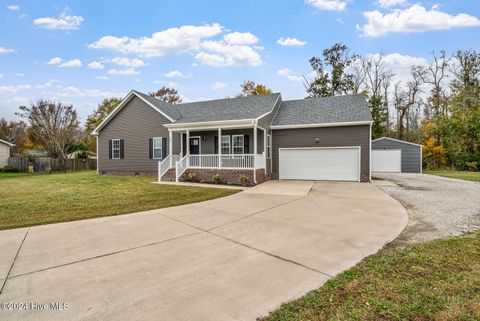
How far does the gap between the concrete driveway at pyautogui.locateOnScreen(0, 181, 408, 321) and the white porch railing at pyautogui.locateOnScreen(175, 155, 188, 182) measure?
7.29 meters

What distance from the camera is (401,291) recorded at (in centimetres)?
264

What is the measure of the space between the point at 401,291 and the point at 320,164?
12.3m

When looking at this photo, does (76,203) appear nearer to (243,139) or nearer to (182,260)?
(182,260)

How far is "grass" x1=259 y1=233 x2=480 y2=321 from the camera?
7.43ft

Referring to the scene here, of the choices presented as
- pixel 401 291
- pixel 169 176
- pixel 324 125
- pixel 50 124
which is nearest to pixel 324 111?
pixel 324 125

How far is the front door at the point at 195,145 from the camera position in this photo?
1602 cm

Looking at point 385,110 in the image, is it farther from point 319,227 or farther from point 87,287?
point 87,287

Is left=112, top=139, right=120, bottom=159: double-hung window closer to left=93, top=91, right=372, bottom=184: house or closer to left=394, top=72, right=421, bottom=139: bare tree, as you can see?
left=93, top=91, right=372, bottom=184: house

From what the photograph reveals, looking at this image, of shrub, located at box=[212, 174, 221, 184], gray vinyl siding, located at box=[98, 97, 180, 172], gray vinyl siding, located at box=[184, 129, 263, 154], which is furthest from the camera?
gray vinyl siding, located at box=[98, 97, 180, 172]

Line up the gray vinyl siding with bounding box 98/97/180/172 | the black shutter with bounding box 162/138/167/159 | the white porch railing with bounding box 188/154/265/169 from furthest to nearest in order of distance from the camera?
the gray vinyl siding with bounding box 98/97/180/172
the black shutter with bounding box 162/138/167/159
the white porch railing with bounding box 188/154/265/169

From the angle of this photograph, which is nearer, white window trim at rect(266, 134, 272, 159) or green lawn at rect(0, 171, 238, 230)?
green lawn at rect(0, 171, 238, 230)

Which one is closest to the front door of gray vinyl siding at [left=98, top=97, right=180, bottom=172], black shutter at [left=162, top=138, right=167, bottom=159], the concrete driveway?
gray vinyl siding at [left=98, top=97, right=180, bottom=172]

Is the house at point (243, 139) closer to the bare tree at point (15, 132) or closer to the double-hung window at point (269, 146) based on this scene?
the double-hung window at point (269, 146)

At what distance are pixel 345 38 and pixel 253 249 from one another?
29129mm
